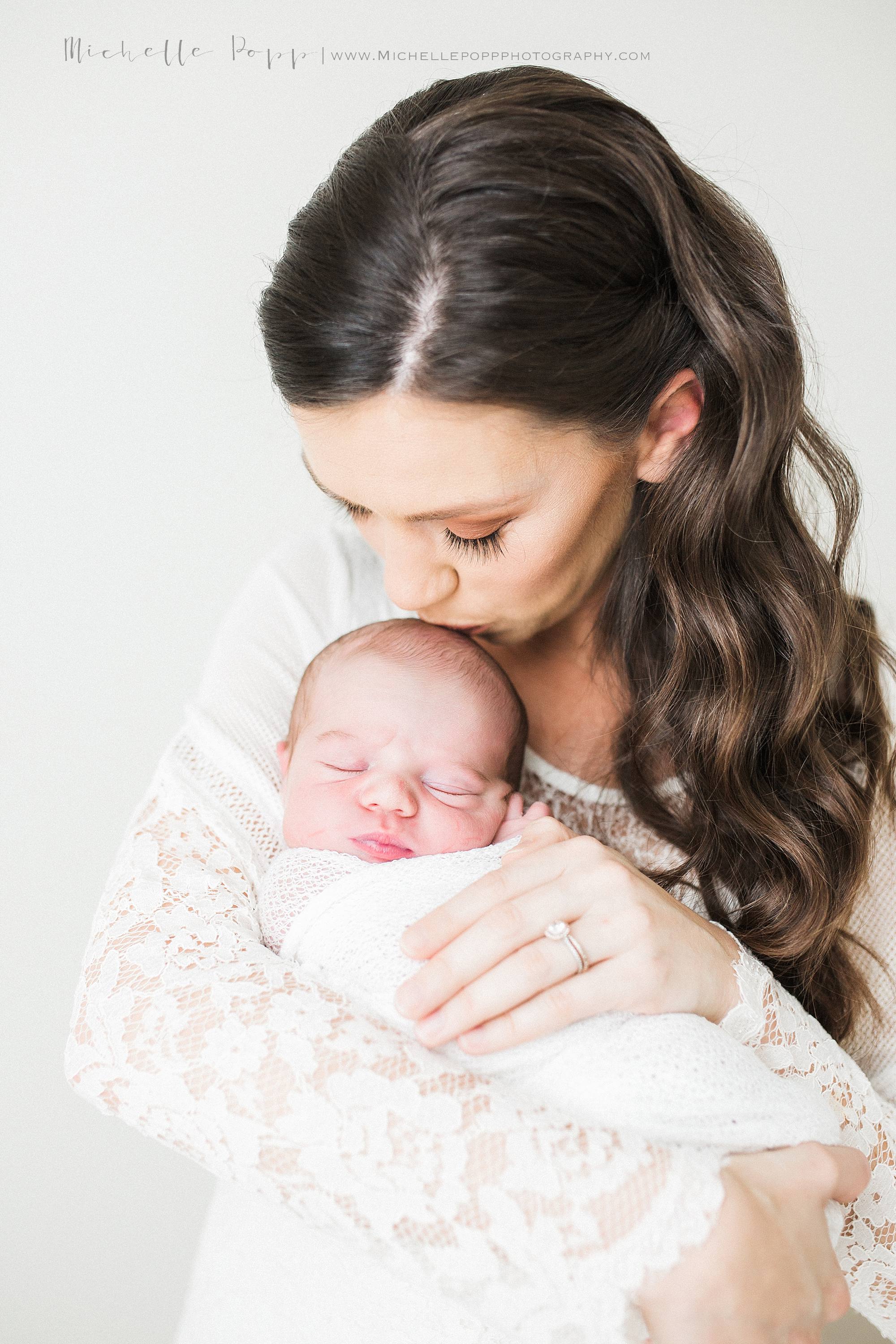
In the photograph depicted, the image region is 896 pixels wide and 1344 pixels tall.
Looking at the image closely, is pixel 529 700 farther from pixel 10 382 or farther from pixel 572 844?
pixel 10 382

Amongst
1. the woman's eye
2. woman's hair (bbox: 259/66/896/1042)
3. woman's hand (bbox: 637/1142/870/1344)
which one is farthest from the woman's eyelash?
woman's hand (bbox: 637/1142/870/1344)

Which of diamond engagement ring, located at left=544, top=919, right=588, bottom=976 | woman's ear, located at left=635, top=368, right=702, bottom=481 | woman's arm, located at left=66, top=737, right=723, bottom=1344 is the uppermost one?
woman's ear, located at left=635, top=368, right=702, bottom=481

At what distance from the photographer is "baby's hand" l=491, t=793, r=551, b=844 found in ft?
5.18

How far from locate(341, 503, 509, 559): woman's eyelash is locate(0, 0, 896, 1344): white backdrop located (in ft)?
3.35

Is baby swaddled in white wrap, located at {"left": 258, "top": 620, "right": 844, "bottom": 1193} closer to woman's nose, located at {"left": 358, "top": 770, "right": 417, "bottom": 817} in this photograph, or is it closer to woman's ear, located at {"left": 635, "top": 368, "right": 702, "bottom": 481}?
woman's nose, located at {"left": 358, "top": 770, "right": 417, "bottom": 817}

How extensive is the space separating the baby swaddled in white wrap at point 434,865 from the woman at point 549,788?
0.05m

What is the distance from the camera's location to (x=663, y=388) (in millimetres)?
1509

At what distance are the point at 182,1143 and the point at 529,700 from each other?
0.96 m

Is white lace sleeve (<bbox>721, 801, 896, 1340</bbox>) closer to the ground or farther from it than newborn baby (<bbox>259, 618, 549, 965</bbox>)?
closer to the ground

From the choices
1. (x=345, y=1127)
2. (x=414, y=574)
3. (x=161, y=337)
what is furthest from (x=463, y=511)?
(x=161, y=337)

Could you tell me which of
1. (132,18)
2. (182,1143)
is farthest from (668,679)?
(132,18)

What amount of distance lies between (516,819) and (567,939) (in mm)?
435

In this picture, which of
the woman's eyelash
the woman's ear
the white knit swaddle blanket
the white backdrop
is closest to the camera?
the white knit swaddle blanket

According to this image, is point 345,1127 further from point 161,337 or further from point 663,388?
point 161,337
